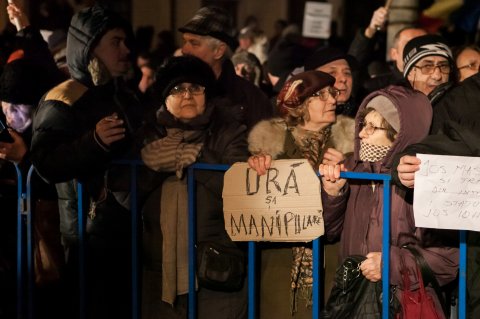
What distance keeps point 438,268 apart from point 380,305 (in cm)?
35

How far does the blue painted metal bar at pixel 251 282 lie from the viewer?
18.8ft

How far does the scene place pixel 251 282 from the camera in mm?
5754

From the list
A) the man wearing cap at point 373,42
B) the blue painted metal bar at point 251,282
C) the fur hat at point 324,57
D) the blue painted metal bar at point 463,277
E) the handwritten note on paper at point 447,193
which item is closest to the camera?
the handwritten note on paper at point 447,193

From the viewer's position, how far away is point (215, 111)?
20.2ft

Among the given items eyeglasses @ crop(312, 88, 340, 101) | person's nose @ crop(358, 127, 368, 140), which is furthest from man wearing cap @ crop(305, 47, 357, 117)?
person's nose @ crop(358, 127, 368, 140)

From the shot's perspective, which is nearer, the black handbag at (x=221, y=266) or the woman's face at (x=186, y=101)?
the black handbag at (x=221, y=266)

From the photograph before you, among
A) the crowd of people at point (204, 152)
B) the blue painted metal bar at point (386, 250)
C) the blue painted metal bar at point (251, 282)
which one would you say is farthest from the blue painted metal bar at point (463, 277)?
the blue painted metal bar at point (251, 282)

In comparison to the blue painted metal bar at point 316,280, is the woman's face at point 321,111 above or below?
above

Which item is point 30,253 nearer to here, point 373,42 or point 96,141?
point 96,141

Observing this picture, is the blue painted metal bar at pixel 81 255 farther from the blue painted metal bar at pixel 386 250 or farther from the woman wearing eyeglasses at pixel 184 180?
the blue painted metal bar at pixel 386 250

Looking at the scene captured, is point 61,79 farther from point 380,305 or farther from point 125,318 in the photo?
point 380,305

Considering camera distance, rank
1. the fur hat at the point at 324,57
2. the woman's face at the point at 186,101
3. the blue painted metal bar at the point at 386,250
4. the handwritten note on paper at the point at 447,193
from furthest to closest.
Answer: the fur hat at the point at 324,57 → the woman's face at the point at 186,101 → the blue painted metal bar at the point at 386,250 → the handwritten note on paper at the point at 447,193

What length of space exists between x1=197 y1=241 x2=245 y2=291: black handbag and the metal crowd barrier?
0.09m

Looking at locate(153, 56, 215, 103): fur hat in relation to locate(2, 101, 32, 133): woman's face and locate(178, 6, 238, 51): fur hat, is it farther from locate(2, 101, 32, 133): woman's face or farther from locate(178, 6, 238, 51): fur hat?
locate(2, 101, 32, 133): woman's face
